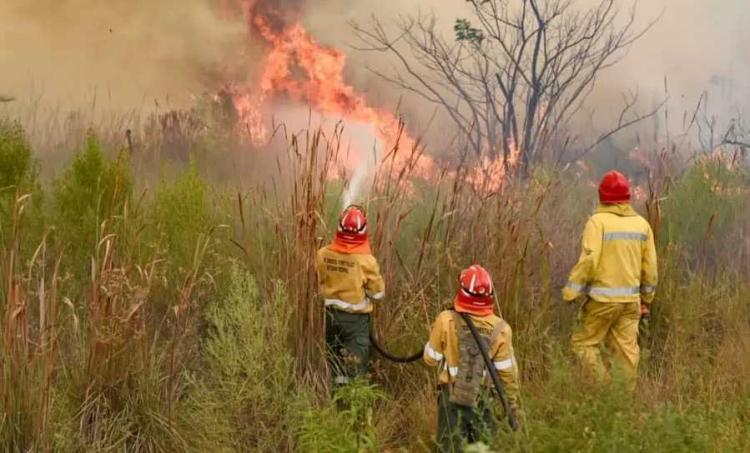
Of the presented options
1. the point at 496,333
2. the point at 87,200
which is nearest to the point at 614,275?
the point at 496,333

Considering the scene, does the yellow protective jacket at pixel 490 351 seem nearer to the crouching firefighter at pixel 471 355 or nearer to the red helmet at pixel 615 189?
the crouching firefighter at pixel 471 355

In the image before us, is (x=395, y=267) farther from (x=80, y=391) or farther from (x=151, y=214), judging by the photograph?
(x=80, y=391)

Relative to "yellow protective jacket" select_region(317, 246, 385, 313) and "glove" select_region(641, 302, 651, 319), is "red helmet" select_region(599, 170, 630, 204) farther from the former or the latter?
"yellow protective jacket" select_region(317, 246, 385, 313)

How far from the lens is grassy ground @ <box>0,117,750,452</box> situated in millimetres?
4000

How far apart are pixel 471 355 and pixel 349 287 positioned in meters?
1.09

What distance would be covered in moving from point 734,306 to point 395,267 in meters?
2.72

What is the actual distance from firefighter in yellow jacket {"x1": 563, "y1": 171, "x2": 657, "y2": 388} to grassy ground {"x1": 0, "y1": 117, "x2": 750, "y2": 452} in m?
0.22

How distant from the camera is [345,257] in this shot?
5.14 m

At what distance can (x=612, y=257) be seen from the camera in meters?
5.52

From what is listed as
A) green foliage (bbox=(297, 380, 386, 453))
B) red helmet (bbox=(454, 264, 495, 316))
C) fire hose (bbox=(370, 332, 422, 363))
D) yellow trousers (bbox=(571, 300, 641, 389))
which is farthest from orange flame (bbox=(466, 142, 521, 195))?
green foliage (bbox=(297, 380, 386, 453))

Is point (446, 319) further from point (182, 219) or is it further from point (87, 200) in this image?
point (87, 200)

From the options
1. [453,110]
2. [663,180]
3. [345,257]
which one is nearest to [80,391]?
[345,257]

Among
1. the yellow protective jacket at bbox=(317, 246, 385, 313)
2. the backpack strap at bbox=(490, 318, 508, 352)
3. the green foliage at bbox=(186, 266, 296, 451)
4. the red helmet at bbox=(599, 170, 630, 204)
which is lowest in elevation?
the green foliage at bbox=(186, 266, 296, 451)

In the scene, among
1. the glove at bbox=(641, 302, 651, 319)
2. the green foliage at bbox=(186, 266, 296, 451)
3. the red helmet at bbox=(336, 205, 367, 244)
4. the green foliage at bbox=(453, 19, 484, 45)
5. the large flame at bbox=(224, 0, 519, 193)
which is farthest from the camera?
the green foliage at bbox=(453, 19, 484, 45)
